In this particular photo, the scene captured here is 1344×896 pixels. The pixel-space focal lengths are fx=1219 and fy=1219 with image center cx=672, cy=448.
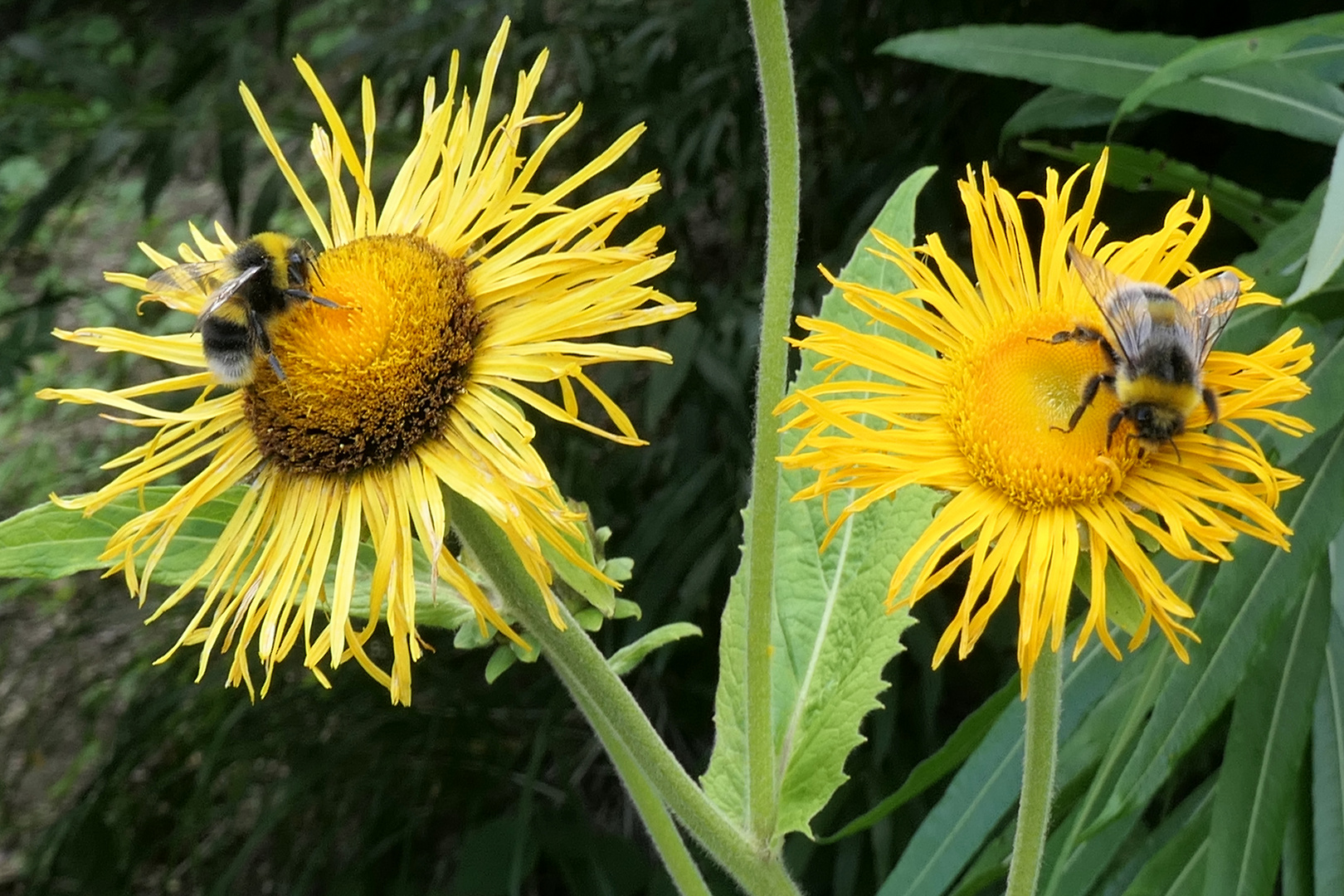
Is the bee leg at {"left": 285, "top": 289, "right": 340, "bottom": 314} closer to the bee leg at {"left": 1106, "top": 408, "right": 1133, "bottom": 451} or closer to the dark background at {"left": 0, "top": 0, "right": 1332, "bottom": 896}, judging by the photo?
the bee leg at {"left": 1106, "top": 408, "right": 1133, "bottom": 451}

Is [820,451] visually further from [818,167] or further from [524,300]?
[818,167]

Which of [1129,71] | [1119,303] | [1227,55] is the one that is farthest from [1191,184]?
[1119,303]

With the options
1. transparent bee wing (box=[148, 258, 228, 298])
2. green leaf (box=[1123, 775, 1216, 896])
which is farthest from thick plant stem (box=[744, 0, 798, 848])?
green leaf (box=[1123, 775, 1216, 896])

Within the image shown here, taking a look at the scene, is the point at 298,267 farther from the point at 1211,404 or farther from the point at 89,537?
the point at 1211,404

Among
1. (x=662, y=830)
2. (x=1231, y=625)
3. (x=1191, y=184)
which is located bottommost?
(x=1231, y=625)

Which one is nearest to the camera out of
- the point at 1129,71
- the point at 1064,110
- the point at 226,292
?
the point at 226,292

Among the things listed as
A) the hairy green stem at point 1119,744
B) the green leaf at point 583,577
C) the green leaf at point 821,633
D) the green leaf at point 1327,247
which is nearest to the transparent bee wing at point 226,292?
the green leaf at point 583,577

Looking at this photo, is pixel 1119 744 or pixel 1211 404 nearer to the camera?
pixel 1211 404

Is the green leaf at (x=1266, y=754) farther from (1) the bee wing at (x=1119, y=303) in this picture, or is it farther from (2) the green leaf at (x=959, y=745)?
(1) the bee wing at (x=1119, y=303)

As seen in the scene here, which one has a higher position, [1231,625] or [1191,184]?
[1191,184]
